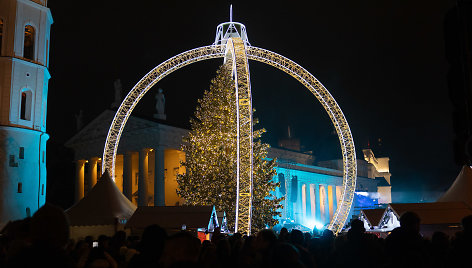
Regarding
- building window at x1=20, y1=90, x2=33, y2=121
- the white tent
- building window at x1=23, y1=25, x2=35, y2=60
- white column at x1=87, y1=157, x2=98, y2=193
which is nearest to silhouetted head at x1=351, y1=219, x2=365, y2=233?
the white tent

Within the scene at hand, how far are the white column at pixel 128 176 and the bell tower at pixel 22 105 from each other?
17.4m

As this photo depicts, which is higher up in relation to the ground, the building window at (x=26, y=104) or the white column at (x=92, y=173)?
the building window at (x=26, y=104)

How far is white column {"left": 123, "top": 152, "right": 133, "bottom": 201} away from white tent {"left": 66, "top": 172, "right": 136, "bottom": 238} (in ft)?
96.9

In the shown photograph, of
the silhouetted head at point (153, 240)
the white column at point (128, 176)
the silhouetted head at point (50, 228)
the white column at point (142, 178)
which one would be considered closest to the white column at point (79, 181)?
the white column at point (128, 176)

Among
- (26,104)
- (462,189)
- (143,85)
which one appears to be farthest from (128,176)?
(462,189)

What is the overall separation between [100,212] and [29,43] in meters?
19.4

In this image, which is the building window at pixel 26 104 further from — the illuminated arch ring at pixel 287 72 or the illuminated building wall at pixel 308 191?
the illuminated building wall at pixel 308 191

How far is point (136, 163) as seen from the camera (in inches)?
2532

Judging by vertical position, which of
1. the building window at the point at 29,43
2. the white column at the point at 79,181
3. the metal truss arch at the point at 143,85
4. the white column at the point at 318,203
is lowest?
the white column at the point at 318,203

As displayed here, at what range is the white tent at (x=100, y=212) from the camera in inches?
990

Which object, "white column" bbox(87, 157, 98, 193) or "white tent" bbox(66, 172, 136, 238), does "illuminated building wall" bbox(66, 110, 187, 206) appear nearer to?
→ "white column" bbox(87, 157, 98, 193)

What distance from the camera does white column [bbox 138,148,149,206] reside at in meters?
53.2

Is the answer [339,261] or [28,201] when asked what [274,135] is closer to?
[28,201]

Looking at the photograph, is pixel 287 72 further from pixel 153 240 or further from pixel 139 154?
pixel 139 154
